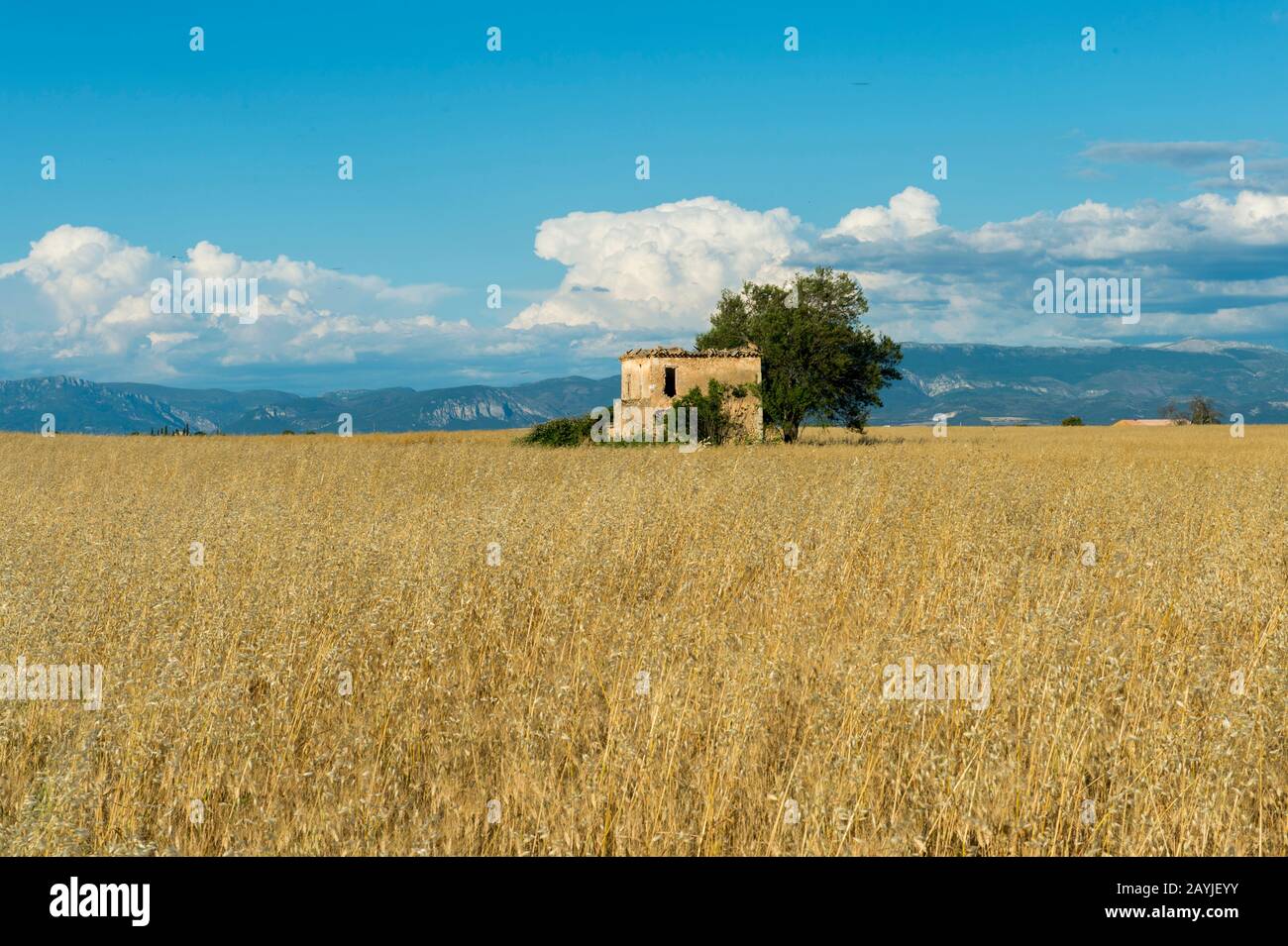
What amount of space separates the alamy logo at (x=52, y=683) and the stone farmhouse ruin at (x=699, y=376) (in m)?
35.6

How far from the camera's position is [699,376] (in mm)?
41281

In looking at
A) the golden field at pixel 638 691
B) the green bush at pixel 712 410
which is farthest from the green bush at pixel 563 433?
the golden field at pixel 638 691

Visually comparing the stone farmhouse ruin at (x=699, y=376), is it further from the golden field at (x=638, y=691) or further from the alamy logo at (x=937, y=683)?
the alamy logo at (x=937, y=683)

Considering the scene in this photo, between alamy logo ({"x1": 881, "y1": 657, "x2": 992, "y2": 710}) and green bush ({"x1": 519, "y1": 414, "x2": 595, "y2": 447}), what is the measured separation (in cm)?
3506

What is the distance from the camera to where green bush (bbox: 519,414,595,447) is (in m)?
40.5

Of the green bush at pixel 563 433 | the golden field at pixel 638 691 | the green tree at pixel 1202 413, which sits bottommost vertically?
the golden field at pixel 638 691

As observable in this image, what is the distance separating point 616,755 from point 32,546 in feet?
26.7

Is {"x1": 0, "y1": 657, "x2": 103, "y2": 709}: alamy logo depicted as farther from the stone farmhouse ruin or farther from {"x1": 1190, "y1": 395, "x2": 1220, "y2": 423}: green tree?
{"x1": 1190, "y1": 395, "x2": 1220, "y2": 423}: green tree

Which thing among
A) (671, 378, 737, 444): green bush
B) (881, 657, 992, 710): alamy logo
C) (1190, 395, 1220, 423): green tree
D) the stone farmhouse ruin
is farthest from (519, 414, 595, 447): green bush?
(1190, 395, 1220, 423): green tree

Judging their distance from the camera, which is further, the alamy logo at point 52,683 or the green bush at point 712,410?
the green bush at point 712,410

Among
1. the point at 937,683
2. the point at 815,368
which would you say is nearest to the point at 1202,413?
the point at 815,368

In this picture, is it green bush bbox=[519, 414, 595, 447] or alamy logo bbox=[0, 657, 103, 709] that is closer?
alamy logo bbox=[0, 657, 103, 709]

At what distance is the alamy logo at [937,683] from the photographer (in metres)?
4.58

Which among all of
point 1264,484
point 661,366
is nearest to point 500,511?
point 1264,484
